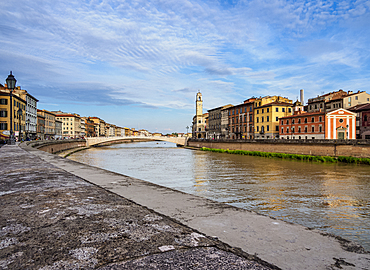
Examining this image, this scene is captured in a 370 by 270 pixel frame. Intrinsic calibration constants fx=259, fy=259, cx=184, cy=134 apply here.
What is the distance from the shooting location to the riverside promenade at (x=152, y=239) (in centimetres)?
248

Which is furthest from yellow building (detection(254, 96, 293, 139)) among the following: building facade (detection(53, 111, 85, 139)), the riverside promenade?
building facade (detection(53, 111, 85, 139))

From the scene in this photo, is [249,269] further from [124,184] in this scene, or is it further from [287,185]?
[287,185]

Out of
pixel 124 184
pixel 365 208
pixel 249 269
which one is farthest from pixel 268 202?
pixel 249 269

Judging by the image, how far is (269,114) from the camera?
6775 centimetres

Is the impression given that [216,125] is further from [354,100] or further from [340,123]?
[340,123]

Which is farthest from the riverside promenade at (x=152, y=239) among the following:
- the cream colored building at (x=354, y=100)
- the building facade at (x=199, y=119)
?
the building facade at (x=199, y=119)

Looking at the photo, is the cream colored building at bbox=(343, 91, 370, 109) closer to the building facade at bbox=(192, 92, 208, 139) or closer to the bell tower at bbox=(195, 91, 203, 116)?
the building facade at bbox=(192, 92, 208, 139)

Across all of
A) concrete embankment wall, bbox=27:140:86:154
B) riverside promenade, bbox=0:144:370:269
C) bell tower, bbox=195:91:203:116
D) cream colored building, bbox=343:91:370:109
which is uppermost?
bell tower, bbox=195:91:203:116

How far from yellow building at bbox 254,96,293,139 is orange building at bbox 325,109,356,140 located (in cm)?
1550

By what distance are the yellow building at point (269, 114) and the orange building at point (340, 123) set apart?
15.5 metres

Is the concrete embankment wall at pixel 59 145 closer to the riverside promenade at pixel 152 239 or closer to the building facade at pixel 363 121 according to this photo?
the riverside promenade at pixel 152 239

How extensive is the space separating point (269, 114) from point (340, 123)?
18.2 metres

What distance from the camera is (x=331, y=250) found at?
9.67 ft

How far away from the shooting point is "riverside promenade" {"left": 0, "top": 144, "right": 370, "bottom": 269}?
248 cm
